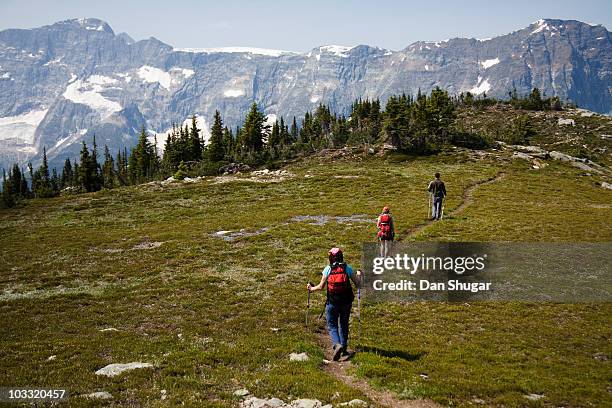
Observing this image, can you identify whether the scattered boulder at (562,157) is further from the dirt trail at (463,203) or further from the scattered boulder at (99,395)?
the scattered boulder at (99,395)

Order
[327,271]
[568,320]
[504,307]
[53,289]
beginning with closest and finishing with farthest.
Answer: [327,271]
[568,320]
[504,307]
[53,289]

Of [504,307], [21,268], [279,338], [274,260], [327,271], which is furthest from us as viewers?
[21,268]

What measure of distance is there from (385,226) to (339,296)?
12977 millimetres

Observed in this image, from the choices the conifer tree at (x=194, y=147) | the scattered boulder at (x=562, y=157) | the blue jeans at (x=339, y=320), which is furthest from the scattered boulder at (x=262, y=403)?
the conifer tree at (x=194, y=147)

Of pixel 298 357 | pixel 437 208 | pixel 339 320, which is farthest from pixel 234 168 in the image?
pixel 298 357

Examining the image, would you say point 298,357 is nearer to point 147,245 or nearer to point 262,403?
point 262,403

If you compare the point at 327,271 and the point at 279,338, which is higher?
the point at 327,271

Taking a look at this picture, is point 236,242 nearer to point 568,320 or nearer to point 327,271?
point 327,271

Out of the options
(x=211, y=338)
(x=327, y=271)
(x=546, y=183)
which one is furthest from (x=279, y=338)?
(x=546, y=183)

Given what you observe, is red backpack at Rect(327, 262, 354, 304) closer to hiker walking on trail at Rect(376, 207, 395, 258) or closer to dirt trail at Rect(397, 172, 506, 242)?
hiker walking on trail at Rect(376, 207, 395, 258)

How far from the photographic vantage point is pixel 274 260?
93.8 ft

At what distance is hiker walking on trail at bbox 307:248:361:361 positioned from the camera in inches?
549

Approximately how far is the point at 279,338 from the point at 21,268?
25306mm

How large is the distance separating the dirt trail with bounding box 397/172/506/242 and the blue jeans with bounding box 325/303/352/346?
60.2 ft
